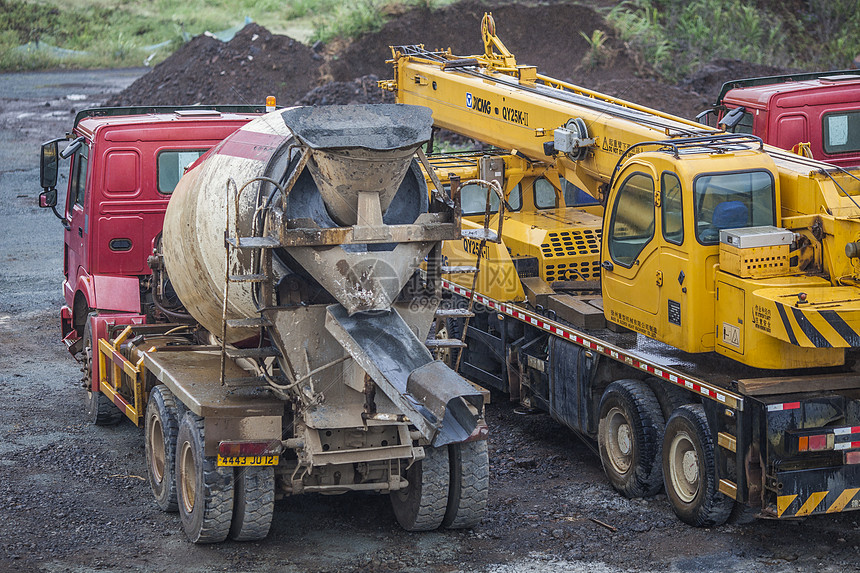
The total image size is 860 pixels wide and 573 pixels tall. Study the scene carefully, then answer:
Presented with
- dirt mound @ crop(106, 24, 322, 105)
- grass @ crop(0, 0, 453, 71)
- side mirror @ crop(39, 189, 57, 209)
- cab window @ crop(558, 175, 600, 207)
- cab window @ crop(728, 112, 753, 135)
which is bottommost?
cab window @ crop(558, 175, 600, 207)

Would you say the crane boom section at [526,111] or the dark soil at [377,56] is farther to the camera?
the dark soil at [377,56]

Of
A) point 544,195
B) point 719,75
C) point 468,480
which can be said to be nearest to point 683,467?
point 468,480

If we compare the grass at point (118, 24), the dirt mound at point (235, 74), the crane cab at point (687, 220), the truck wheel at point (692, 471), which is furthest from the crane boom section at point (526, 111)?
the grass at point (118, 24)

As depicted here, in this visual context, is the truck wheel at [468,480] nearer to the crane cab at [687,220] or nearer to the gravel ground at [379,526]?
the gravel ground at [379,526]

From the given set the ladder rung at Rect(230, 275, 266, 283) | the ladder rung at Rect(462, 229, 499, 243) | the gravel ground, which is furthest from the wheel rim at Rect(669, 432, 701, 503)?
the ladder rung at Rect(230, 275, 266, 283)

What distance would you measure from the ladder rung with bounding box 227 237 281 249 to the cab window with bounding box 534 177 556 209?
530 centimetres

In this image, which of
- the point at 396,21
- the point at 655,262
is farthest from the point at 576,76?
the point at 655,262

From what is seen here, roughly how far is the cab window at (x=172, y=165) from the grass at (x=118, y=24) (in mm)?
26307

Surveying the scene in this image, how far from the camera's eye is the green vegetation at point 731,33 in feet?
91.5

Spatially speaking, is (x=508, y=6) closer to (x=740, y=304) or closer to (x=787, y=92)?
(x=787, y=92)

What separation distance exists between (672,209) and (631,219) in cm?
62

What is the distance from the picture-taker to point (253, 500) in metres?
8.01

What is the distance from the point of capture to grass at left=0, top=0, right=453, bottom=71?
38625 millimetres

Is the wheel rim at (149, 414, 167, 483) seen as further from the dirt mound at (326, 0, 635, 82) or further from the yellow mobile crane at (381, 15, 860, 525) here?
the dirt mound at (326, 0, 635, 82)
